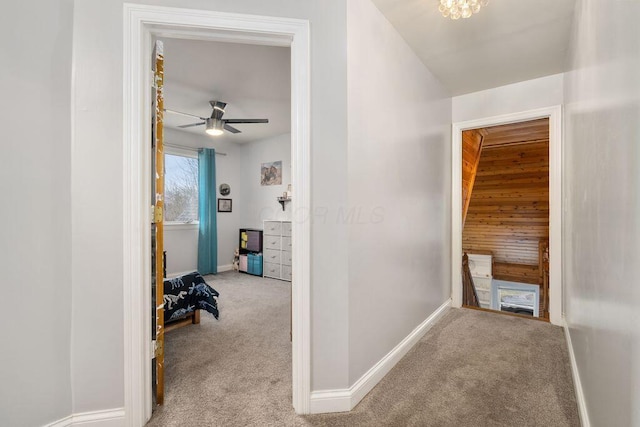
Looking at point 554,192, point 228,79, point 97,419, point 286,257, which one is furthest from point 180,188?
point 554,192

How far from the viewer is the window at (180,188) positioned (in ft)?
16.5

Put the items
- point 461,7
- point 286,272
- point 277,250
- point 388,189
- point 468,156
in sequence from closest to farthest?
point 461,7
point 388,189
point 468,156
point 286,272
point 277,250

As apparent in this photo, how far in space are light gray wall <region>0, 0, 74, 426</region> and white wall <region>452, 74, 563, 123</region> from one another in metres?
3.66

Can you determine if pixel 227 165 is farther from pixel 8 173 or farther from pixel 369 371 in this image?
pixel 369 371

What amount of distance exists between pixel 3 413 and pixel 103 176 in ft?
3.80

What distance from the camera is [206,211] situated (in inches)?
211

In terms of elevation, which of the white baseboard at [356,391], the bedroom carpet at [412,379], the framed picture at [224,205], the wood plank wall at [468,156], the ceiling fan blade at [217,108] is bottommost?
the bedroom carpet at [412,379]

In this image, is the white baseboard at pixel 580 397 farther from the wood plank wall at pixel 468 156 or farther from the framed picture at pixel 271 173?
the framed picture at pixel 271 173

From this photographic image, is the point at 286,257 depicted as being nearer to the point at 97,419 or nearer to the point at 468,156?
the point at 468,156

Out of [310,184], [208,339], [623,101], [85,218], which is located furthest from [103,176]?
[623,101]

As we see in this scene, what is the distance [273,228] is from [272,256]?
515 millimetres

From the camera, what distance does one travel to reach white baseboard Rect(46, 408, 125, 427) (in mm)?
1433

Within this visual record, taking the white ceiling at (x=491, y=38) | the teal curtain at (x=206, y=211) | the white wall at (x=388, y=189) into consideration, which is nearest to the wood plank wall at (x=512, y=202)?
the white ceiling at (x=491, y=38)

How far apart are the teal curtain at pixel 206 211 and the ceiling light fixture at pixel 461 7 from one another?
15.3ft
